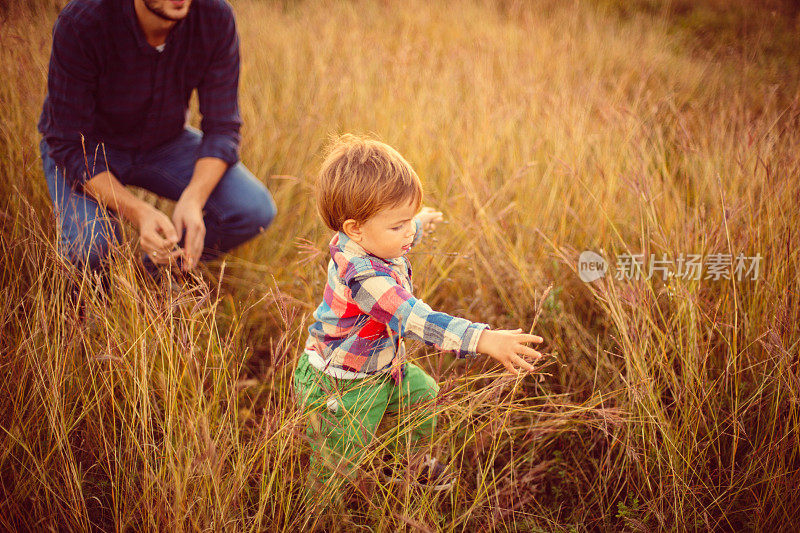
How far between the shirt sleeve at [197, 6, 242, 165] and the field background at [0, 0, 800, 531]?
396 mm

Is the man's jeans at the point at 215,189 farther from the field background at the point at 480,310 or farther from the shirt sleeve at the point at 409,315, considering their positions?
the shirt sleeve at the point at 409,315

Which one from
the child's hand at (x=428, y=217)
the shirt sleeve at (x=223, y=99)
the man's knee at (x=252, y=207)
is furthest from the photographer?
the man's knee at (x=252, y=207)

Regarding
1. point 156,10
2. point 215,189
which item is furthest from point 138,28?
point 215,189

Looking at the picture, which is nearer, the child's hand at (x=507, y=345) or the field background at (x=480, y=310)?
the child's hand at (x=507, y=345)

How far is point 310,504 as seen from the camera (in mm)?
1204

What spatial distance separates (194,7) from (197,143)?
58 cm

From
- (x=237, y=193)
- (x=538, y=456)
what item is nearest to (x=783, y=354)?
(x=538, y=456)

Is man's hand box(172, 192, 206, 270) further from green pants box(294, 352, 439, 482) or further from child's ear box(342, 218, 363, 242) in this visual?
child's ear box(342, 218, 363, 242)

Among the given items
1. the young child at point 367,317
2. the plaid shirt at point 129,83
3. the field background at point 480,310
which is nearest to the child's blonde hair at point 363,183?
the young child at point 367,317

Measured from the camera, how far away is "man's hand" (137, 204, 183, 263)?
170 centimetres

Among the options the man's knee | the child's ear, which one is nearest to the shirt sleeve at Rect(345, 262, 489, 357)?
the child's ear

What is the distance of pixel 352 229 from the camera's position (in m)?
1.23

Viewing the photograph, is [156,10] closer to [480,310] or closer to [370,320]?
[370,320]

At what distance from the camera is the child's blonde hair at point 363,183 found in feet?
3.84
